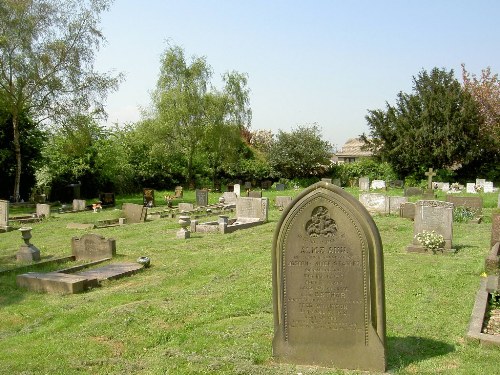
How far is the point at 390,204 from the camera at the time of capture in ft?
70.8

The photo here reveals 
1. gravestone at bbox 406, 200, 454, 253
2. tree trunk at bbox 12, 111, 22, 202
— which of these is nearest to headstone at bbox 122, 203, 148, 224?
tree trunk at bbox 12, 111, 22, 202

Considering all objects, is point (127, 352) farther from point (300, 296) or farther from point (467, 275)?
point (467, 275)

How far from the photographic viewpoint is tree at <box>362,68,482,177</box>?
40281 millimetres

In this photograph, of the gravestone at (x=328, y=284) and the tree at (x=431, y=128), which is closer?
the gravestone at (x=328, y=284)

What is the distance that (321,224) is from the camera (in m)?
5.43

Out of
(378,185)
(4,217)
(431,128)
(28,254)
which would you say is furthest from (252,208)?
(431,128)

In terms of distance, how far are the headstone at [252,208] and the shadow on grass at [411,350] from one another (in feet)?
43.7

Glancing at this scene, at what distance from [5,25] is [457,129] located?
3250 cm

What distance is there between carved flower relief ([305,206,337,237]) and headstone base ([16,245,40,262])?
9379 mm

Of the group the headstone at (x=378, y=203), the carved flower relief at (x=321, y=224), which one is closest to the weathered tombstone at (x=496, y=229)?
the carved flower relief at (x=321, y=224)

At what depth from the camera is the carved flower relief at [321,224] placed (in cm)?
539

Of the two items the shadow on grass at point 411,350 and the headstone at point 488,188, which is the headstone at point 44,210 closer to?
the shadow on grass at point 411,350

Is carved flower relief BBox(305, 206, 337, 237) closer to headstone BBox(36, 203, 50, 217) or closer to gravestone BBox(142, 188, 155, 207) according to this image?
headstone BBox(36, 203, 50, 217)

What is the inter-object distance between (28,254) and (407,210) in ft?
45.2
